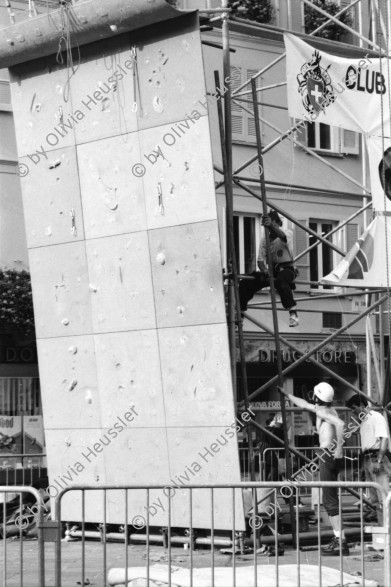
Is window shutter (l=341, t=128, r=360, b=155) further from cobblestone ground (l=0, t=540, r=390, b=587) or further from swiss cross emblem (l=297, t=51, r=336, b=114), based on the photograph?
cobblestone ground (l=0, t=540, r=390, b=587)

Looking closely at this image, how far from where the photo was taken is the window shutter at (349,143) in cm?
2739

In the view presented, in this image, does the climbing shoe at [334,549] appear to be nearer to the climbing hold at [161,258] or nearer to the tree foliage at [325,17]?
the climbing hold at [161,258]

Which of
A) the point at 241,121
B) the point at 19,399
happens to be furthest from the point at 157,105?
the point at 19,399

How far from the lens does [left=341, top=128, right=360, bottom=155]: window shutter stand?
89.9 ft

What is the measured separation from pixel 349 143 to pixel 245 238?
12.1 feet

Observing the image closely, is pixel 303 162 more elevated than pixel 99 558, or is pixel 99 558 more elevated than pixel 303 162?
pixel 303 162

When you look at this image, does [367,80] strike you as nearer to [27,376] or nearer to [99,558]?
[99,558]

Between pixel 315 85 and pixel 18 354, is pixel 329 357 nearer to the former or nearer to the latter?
pixel 18 354

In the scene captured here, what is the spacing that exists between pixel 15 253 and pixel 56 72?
11944 millimetres

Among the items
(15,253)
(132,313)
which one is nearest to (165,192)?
(132,313)

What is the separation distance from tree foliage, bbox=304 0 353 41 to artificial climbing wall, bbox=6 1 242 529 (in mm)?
13958

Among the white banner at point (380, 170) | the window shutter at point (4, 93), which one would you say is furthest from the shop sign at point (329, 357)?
the white banner at point (380, 170)

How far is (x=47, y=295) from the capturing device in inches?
534

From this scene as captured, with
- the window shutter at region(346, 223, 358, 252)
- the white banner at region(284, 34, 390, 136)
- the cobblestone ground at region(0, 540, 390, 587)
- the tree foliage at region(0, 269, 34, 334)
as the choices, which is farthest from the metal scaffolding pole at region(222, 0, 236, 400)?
the window shutter at region(346, 223, 358, 252)
